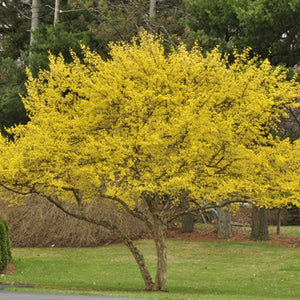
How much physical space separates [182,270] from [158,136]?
25.2 feet

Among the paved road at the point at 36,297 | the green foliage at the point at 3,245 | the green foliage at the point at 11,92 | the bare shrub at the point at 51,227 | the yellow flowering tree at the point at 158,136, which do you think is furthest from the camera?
the green foliage at the point at 11,92

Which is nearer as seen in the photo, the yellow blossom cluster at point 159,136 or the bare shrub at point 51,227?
the yellow blossom cluster at point 159,136

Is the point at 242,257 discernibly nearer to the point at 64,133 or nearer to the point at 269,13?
the point at 269,13

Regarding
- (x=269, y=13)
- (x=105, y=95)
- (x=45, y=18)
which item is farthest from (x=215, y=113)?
(x=45, y=18)

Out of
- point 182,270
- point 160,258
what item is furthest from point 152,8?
point 160,258

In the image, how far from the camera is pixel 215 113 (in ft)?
47.6

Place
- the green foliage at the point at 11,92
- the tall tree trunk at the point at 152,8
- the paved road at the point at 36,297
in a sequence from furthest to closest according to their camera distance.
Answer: the green foliage at the point at 11,92 → the tall tree trunk at the point at 152,8 → the paved road at the point at 36,297

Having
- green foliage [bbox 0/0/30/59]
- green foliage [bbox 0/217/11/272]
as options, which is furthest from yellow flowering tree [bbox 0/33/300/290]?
green foliage [bbox 0/0/30/59]

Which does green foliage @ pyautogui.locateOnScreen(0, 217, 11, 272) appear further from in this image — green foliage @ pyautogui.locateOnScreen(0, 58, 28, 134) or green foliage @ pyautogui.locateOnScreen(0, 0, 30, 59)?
green foliage @ pyautogui.locateOnScreen(0, 0, 30, 59)

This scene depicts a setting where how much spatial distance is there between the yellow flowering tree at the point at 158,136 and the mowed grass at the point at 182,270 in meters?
2.49

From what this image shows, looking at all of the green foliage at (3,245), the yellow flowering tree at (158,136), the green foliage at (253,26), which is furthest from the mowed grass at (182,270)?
the green foliage at (253,26)

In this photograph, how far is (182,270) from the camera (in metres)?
20.4

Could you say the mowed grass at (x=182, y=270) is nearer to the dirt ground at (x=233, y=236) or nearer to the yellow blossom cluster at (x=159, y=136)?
the dirt ground at (x=233, y=236)

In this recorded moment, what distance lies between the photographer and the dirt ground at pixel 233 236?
2685 cm
